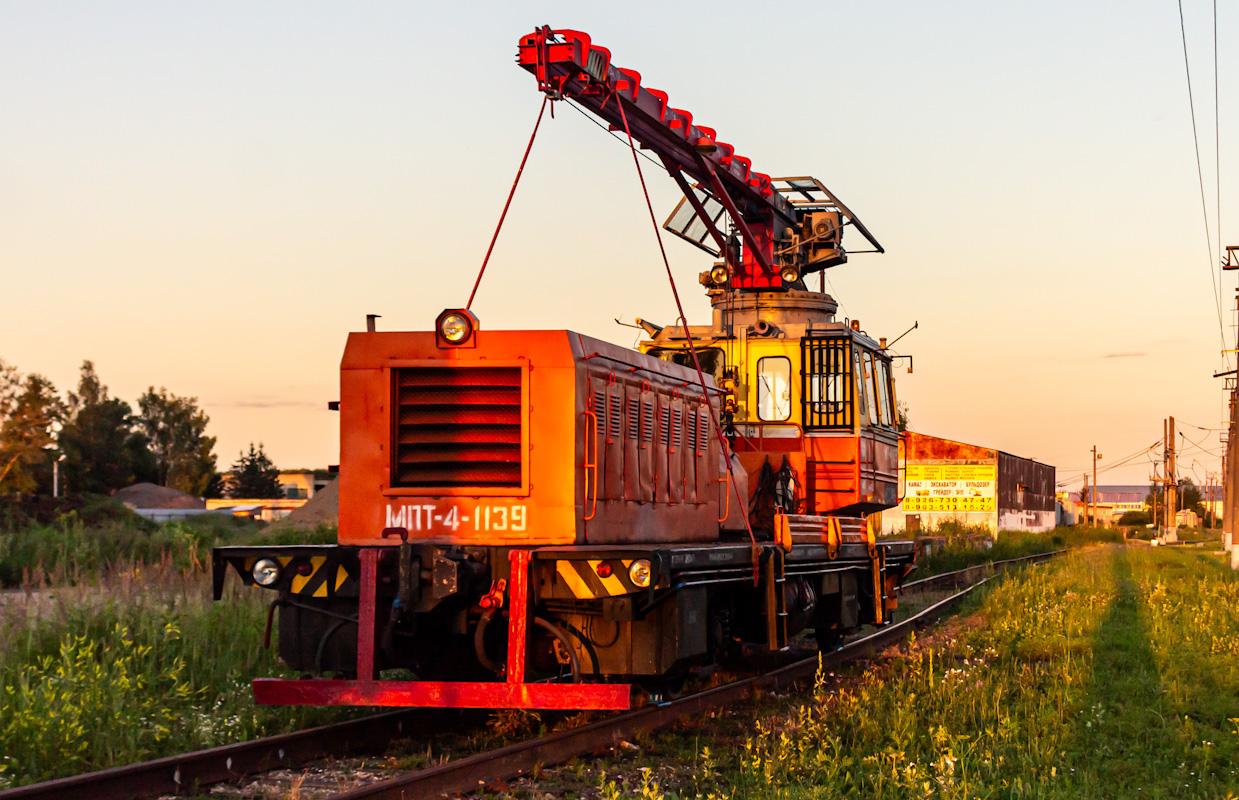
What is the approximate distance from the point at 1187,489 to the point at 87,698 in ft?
557

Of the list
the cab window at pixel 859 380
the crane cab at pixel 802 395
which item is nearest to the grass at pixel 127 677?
the crane cab at pixel 802 395

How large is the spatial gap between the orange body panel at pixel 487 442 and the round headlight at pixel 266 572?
0.50 m

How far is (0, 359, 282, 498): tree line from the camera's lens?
54500 mm

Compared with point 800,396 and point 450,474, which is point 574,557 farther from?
point 800,396

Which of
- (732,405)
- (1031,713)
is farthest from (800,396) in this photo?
(1031,713)

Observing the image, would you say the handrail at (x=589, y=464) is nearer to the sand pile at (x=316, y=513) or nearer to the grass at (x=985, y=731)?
the grass at (x=985, y=731)

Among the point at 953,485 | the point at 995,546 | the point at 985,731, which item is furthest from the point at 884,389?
the point at 953,485

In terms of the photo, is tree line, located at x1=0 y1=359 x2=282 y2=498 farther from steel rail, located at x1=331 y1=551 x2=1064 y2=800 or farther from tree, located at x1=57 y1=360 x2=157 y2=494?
steel rail, located at x1=331 y1=551 x2=1064 y2=800

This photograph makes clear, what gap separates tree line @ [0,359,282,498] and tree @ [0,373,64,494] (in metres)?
0.04

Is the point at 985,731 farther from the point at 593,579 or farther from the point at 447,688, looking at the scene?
the point at 447,688

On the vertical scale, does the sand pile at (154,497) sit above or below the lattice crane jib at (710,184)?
below

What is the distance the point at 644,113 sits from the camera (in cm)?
1076

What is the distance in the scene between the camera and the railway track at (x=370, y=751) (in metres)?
6.20

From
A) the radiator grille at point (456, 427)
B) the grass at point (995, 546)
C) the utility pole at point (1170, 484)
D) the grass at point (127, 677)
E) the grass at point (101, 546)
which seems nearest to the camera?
the grass at point (127, 677)
